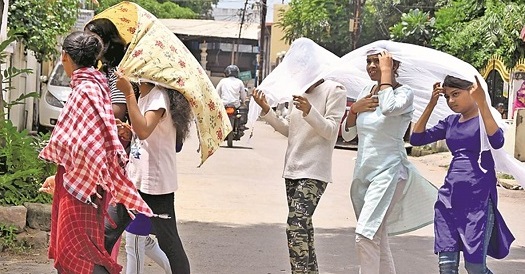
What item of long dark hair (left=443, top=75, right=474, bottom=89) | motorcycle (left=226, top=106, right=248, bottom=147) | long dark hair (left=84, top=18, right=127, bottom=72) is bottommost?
Answer: motorcycle (left=226, top=106, right=248, bottom=147)

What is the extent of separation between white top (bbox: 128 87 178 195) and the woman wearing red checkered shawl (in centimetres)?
55

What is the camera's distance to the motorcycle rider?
19.9 meters

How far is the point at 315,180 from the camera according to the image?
6.30 metres

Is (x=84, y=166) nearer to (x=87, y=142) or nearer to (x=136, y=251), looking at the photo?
(x=87, y=142)

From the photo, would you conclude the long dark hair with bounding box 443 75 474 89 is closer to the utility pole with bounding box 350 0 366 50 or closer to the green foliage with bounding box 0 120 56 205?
the green foliage with bounding box 0 120 56 205

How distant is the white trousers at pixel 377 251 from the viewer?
20.4ft

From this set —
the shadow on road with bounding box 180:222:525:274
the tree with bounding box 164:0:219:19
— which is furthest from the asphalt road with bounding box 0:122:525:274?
the tree with bounding box 164:0:219:19

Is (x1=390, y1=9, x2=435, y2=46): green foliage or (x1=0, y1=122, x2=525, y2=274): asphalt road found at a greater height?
(x1=390, y1=9, x2=435, y2=46): green foliage

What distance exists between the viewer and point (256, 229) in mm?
9828

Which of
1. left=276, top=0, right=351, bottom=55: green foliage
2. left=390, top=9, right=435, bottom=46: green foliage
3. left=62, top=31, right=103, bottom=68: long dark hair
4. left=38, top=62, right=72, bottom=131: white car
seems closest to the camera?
left=62, top=31, right=103, bottom=68: long dark hair

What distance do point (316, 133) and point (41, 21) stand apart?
13548 mm

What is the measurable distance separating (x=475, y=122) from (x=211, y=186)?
759cm

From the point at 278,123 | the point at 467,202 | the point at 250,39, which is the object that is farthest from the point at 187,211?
the point at 250,39

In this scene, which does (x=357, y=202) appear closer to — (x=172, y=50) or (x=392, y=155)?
(x=392, y=155)
